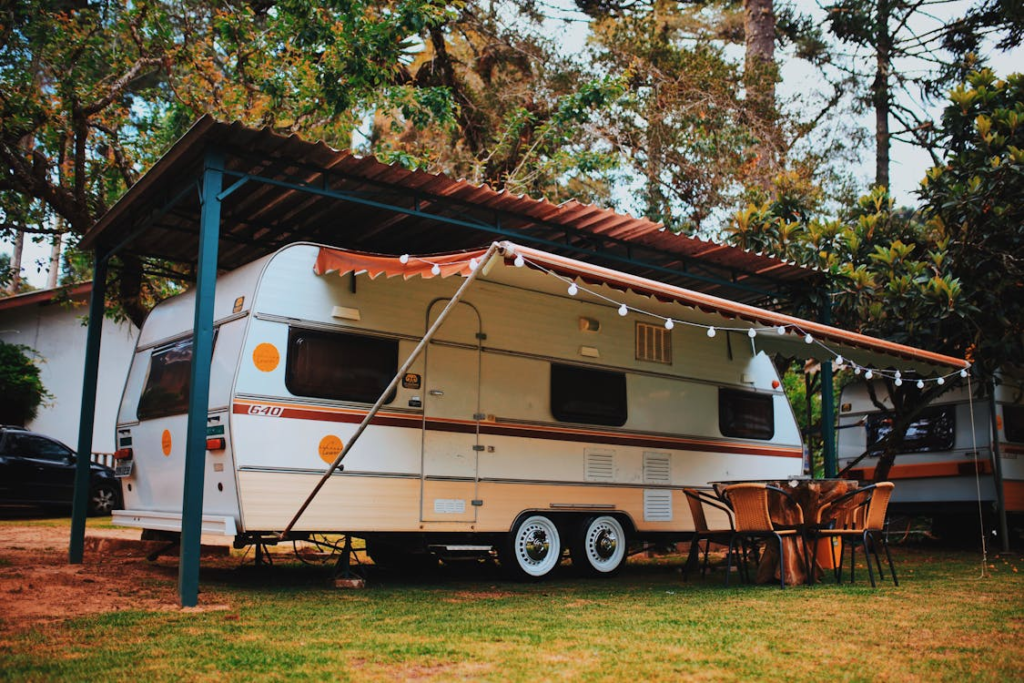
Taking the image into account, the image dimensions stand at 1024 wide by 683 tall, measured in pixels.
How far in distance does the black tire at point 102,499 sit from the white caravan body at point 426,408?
7104 millimetres

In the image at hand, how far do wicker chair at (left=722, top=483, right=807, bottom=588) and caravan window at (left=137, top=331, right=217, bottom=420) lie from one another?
4.38 m

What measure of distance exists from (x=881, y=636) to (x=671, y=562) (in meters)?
5.97

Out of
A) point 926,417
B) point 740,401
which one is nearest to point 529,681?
point 740,401

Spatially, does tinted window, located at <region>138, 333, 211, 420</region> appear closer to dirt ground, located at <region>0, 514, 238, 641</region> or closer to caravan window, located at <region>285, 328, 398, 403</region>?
caravan window, located at <region>285, 328, 398, 403</region>

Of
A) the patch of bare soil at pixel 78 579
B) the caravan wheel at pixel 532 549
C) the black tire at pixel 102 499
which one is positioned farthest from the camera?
the black tire at pixel 102 499

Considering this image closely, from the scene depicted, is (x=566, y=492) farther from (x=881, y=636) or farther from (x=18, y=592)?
(x=18, y=592)

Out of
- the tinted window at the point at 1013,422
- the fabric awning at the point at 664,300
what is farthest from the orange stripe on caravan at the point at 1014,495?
the fabric awning at the point at 664,300

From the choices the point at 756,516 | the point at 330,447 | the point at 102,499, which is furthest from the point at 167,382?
the point at 102,499

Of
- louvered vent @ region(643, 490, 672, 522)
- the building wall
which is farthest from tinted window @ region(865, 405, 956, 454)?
the building wall

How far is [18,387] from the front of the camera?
55.3ft

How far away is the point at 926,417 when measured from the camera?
12086 mm

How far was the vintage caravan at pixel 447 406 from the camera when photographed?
6699 millimetres

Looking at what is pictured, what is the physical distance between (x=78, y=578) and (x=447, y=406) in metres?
3.13

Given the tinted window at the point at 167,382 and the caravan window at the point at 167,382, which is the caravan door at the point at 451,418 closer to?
the caravan window at the point at 167,382
